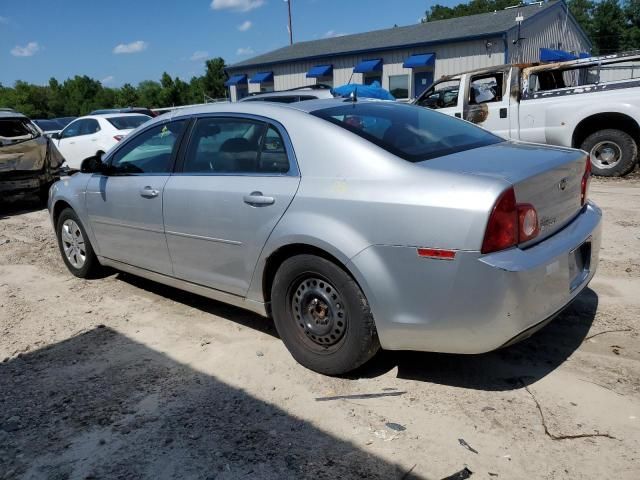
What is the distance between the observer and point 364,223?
9.36ft

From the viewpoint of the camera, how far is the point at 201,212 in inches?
146

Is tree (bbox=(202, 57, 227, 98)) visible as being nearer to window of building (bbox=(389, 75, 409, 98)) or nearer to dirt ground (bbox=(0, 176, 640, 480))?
window of building (bbox=(389, 75, 409, 98))

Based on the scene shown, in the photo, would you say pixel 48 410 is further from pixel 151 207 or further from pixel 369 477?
pixel 369 477

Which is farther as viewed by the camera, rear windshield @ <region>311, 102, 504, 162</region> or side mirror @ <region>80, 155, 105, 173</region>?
side mirror @ <region>80, 155, 105, 173</region>

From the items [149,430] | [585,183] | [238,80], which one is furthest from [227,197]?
[238,80]

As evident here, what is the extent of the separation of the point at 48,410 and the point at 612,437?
299 cm

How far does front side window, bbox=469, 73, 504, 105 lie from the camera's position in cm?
994

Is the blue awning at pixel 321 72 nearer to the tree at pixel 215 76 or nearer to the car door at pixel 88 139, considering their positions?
the car door at pixel 88 139

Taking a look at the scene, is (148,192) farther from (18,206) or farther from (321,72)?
(321,72)

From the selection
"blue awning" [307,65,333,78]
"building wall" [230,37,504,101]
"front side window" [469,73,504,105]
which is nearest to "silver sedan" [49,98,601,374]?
"front side window" [469,73,504,105]

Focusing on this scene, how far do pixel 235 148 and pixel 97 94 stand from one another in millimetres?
64972

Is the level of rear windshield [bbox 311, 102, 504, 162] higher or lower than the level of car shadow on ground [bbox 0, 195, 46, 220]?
higher

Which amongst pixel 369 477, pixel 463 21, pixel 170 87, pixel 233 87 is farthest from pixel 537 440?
pixel 170 87

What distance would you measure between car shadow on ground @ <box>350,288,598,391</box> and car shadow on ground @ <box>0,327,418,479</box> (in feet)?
2.41
